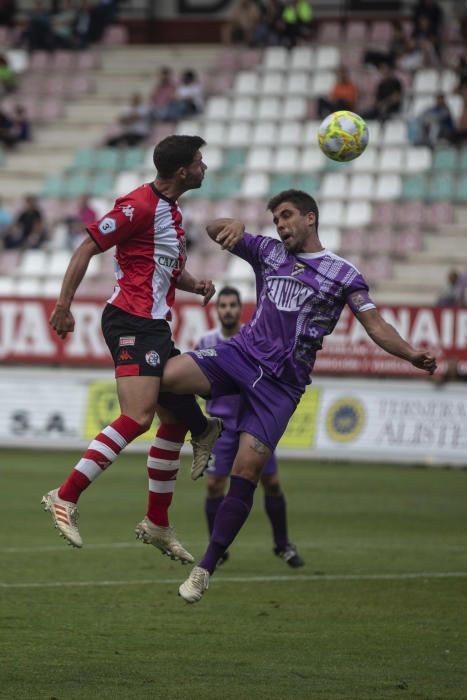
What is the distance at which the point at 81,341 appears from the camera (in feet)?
80.6

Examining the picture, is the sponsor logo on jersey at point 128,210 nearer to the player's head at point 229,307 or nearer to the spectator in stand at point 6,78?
the player's head at point 229,307

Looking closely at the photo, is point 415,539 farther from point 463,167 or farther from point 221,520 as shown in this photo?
point 463,167

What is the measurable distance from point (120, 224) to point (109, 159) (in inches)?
847

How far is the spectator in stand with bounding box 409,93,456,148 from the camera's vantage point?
26703mm

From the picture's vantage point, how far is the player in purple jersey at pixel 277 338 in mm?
8742

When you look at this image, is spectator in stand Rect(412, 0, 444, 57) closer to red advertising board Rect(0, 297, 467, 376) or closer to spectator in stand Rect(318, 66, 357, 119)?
spectator in stand Rect(318, 66, 357, 119)

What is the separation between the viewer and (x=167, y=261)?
28.9ft

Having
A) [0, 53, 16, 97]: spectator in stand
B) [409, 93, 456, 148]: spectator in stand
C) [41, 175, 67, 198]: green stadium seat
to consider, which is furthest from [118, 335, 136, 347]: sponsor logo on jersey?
[0, 53, 16, 97]: spectator in stand

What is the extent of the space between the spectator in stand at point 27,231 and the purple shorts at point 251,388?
63.0 ft

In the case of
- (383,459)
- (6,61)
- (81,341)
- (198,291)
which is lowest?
(383,459)

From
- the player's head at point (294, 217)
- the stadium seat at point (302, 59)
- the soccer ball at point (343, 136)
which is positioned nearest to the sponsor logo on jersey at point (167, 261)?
the player's head at point (294, 217)

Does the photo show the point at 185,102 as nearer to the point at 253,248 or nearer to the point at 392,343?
the point at 253,248

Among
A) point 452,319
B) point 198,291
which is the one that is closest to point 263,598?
point 198,291

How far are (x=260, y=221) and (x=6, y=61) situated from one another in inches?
382
